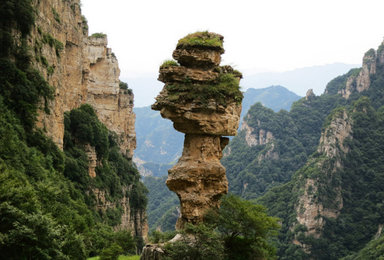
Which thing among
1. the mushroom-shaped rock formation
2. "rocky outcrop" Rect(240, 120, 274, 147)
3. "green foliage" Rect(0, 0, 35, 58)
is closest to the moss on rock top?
the mushroom-shaped rock formation

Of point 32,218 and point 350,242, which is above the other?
point 32,218

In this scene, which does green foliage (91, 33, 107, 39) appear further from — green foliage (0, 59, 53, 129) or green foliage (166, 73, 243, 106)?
green foliage (166, 73, 243, 106)

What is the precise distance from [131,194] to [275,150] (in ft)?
280

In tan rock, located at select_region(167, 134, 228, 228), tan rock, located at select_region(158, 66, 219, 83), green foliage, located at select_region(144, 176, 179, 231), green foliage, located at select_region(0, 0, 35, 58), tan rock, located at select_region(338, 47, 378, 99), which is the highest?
tan rock, located at select_region(338, 47, 378, 99)

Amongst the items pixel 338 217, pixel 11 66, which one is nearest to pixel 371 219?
pixel 338 217

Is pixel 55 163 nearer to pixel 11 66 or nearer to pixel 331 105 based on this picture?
pixel 11 66

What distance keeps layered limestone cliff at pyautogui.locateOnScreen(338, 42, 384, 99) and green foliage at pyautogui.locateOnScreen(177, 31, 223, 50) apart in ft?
387

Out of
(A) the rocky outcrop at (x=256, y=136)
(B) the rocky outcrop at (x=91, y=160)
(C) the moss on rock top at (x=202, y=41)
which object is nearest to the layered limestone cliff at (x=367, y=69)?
(A) the rocky outcrop at (x=256, y=136)

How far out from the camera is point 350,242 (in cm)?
8500

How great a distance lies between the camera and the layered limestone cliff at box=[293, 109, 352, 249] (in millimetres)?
90500

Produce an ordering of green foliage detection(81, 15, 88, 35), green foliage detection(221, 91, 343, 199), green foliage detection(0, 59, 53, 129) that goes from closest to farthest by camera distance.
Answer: green foliage detection(0, 59, 53, 129)
green foliage detection(81, 15, 88, 35)
green foliage detection(221, 91, 343, 199)

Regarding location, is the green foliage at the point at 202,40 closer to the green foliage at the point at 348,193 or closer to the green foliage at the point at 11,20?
the green foliage at the point at 11,20

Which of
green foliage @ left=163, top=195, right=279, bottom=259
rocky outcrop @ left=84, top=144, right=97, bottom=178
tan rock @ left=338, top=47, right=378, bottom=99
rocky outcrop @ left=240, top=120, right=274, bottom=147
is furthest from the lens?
rocky outcrop @ left=240, top=120, right=274, bottom=147

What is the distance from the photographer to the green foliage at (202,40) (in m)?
25.7
